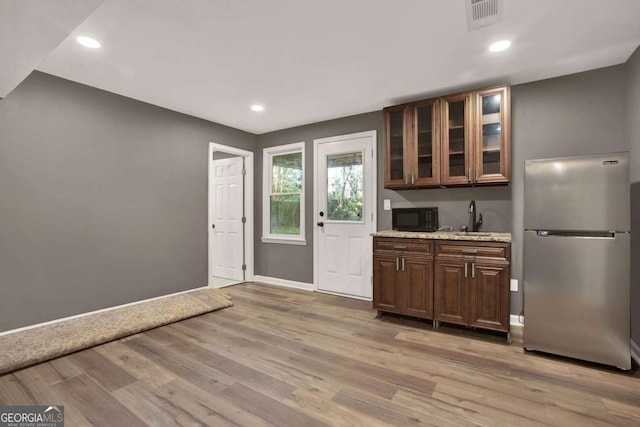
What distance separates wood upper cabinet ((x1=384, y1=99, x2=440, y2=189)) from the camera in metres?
3.25

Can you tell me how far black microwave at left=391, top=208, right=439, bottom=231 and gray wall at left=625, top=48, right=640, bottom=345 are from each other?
5.22 ft

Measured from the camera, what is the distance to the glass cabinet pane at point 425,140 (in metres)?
3.31

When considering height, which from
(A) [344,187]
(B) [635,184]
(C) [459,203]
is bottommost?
(C) [459,203]

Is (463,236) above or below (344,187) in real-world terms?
below

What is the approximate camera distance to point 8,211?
8.78ft

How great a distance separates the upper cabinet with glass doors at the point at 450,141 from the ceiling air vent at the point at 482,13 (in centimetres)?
105

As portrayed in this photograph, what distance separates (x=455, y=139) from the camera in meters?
3.18

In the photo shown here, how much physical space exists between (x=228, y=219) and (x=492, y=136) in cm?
409

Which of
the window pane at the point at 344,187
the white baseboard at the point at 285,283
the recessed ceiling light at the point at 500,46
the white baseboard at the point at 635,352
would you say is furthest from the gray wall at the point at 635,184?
the white baseboard at the point at 285,283

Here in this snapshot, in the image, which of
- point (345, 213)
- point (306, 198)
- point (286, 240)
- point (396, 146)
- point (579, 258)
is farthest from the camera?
point (286, 240)

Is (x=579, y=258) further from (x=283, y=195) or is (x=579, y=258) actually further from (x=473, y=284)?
(x=283, y=195)

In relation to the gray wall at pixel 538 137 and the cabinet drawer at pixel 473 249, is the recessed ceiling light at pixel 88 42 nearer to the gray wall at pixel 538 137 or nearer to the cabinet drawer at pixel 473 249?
the gray wall at pixel 538 137

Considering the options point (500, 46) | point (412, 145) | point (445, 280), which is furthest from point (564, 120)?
point (445, 280)

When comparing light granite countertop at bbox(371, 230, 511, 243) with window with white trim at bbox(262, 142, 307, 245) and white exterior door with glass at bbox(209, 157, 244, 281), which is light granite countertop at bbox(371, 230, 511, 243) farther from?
white exterior door with glass at bbox(209, 157, 244, 281)
